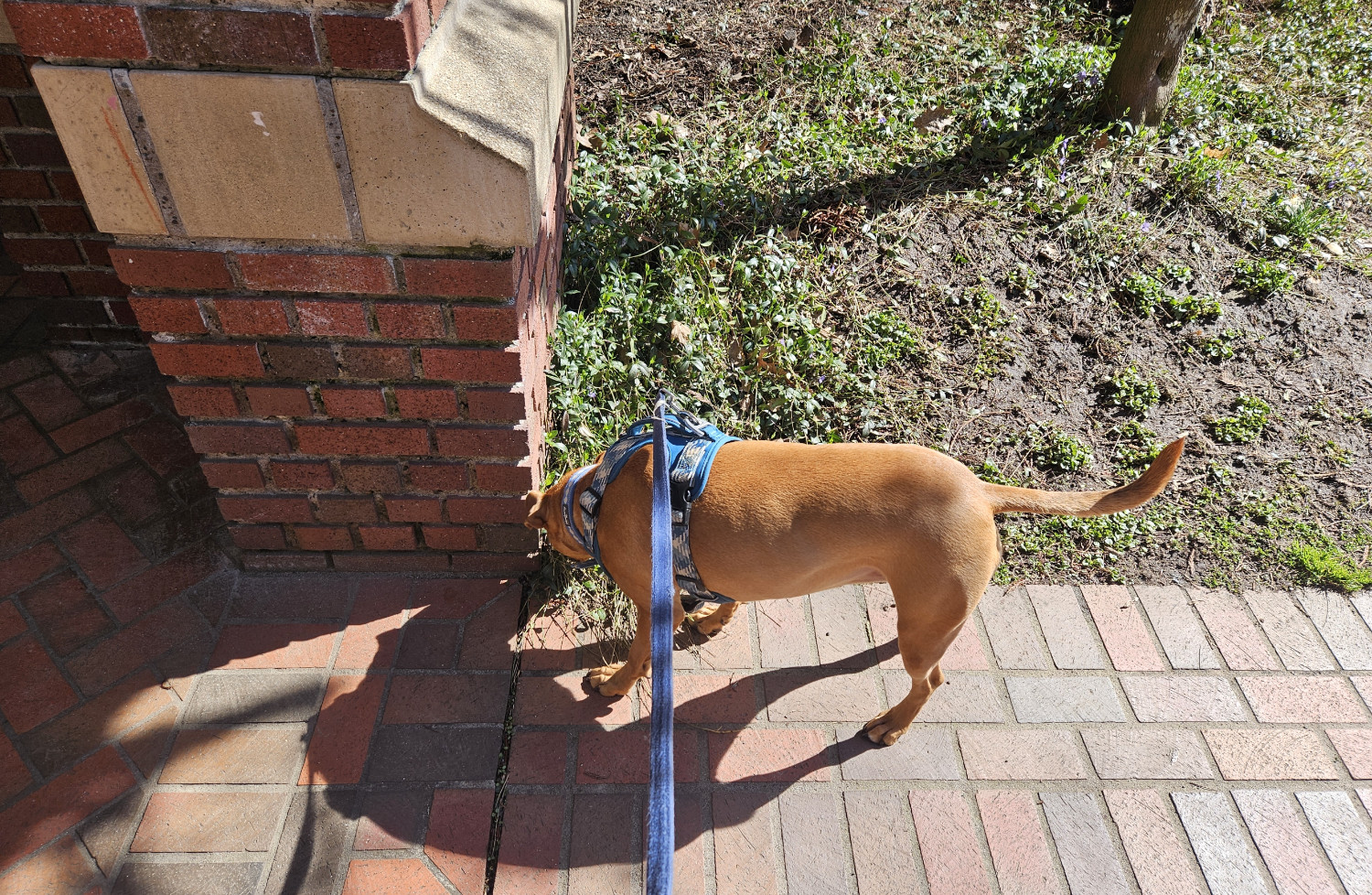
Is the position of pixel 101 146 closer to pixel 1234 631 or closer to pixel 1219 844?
pixel 1219 844

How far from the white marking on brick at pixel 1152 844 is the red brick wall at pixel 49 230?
13.3ft

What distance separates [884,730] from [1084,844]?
616 mm

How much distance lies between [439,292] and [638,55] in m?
3.15

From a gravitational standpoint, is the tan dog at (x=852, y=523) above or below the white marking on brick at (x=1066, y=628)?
above

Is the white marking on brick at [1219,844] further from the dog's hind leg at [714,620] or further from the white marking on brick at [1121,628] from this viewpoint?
the dog's hind leg at [714,620]

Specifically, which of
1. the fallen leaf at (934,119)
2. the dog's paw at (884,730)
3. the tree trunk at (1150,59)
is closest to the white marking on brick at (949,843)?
the dog's paw at (884,730)

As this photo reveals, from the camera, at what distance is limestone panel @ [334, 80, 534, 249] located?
187cm

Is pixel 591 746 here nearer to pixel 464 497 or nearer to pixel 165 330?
pixel 464 497

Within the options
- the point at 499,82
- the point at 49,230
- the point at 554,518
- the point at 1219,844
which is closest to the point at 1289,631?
the point at 1219,844

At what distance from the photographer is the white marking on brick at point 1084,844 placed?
224 centimetres

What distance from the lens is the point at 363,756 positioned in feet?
7.79

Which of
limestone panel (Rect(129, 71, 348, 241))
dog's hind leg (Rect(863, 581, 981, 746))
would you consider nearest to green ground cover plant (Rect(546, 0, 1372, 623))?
dog's hind leg (Rect(863, 581, 981, 746))

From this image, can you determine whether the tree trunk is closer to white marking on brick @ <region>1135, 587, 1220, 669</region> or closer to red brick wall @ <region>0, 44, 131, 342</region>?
white marking on brick @ <region>1135, 587, 1220, 669</region>

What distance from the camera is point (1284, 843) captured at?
7.77ft
